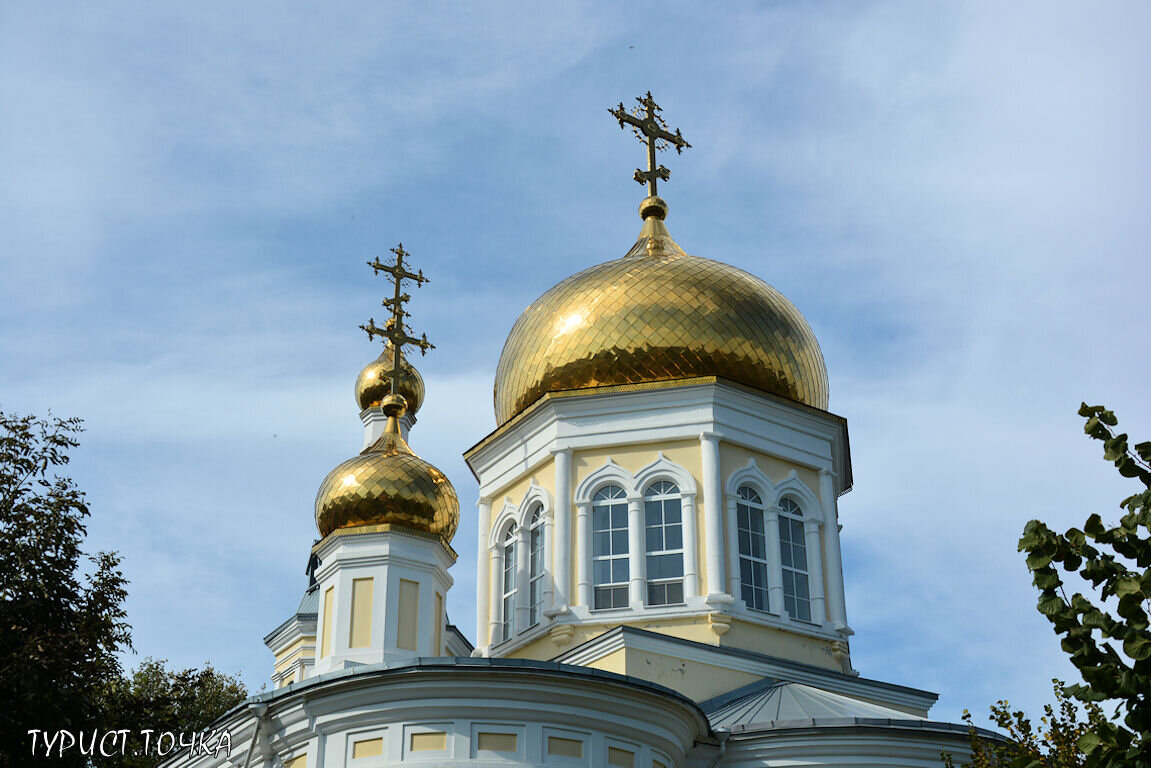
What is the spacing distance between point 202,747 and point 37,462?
10.2 feet

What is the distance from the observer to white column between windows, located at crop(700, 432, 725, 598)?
1466 centimetres

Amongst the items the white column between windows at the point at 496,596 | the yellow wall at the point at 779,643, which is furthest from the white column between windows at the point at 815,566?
the white column between windows at the point at 496,596

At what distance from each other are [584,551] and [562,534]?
33 centimetres

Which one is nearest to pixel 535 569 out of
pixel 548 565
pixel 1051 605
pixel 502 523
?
pixel 548 565

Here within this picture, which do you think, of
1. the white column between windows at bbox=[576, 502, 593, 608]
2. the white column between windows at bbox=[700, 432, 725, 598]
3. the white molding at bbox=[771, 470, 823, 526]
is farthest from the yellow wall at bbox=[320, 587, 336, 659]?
the white molding at bbox=[771, 470, 823, 526]

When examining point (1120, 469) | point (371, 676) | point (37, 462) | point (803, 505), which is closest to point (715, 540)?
point (803, 505)

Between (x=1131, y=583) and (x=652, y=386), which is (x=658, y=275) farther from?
(x=1131, y=583)

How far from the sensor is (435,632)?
15445 mm

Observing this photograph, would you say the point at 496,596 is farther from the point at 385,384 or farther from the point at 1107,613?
the point at 1107,613

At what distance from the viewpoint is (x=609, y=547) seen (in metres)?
15.2

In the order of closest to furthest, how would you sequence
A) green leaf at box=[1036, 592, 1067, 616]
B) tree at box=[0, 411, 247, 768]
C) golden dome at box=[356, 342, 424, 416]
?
green leaf at box=[1036, 592, 1067, 616] < tree at box=[0, 411, 247, 768] < golden dome at box=[356, 342, 424, 416]

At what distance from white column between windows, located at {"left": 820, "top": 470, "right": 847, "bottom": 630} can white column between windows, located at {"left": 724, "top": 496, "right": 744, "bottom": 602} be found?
1216 millimetres

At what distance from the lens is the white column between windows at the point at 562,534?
15008mm

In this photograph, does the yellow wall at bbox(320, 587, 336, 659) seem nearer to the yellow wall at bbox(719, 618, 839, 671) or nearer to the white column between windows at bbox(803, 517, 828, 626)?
the yellow wall at bbox(719, 618, 839, 671)
